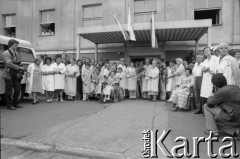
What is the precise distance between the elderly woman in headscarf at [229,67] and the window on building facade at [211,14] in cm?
720

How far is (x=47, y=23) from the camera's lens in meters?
14.2

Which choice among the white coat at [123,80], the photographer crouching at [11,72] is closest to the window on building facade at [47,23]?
the white coat at [123,80]

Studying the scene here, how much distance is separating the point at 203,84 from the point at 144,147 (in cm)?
314

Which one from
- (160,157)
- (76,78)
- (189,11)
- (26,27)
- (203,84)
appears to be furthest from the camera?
(26,27)

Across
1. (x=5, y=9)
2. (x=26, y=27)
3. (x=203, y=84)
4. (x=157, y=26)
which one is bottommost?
(x=203, y=84)

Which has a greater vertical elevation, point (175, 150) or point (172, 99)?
point (172, 99)

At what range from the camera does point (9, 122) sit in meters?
5.32

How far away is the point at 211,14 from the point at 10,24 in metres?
13.2

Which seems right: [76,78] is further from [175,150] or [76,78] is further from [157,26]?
[175,150]

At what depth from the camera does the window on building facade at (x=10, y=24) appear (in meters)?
15.1

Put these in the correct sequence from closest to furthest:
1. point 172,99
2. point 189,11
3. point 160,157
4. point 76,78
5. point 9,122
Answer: point 160,157 < point 9,122 < point 172,99 < point 76,78 < point 189,11

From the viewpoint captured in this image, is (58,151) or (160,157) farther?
(58,151)

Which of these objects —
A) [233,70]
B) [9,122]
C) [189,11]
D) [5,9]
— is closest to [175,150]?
[233,70]

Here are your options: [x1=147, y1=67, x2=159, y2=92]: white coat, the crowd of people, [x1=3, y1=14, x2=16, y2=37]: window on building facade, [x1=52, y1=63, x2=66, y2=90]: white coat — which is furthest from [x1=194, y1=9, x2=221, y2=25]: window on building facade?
[x1=3, y1=14, x2=16, y2=37]: window on building facade
